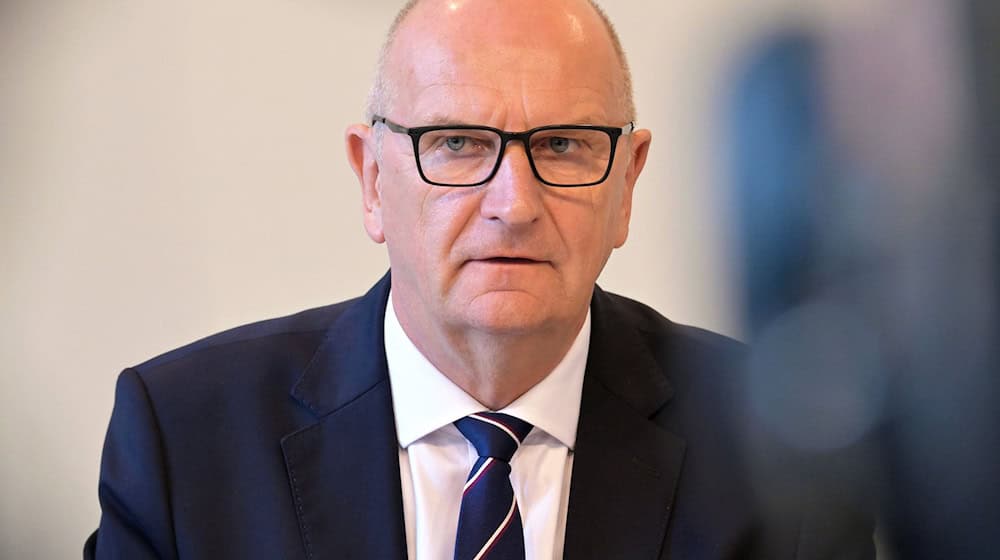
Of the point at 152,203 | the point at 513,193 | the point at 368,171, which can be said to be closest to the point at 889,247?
the point at 513,193

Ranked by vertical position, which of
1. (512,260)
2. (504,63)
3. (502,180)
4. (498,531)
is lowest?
(498,531)

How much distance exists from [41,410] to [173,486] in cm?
30

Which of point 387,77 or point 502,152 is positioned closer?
point 502,152

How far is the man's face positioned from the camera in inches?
48.6

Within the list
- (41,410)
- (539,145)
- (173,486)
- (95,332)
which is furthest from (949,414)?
(95,332)

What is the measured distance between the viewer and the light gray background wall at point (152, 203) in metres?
1.50

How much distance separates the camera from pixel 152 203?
5.64ft

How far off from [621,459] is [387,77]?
0.63m

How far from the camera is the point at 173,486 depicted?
140cm

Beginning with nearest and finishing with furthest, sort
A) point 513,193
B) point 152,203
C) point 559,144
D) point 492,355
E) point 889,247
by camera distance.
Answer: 1. point 889,247
2. point 513,193
3. point 559,144
4. point 492,355
5. point 152,203

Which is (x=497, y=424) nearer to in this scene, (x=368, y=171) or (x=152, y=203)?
(x=368, y=171)

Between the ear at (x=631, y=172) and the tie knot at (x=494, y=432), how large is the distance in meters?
0.30

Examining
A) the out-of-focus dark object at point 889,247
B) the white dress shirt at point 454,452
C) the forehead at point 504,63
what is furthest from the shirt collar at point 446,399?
the out-of-focus dark object at point 889,247

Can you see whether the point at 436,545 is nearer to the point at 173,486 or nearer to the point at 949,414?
the point at 173,486
